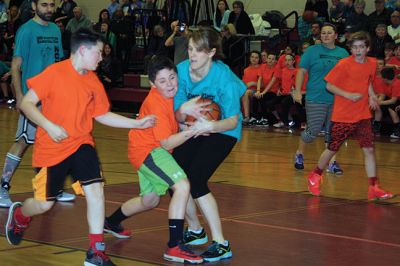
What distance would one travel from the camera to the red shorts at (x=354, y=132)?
9031 mm

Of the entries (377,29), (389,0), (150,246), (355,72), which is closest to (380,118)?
(377,29)

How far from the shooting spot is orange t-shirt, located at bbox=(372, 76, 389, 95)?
629 inches

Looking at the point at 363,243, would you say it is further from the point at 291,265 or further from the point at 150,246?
the point at 150,246

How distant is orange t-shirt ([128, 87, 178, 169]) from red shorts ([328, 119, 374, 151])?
3438 millimetres

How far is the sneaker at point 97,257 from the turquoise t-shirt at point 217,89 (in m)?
1.17

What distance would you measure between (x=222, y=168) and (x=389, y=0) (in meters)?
9.30

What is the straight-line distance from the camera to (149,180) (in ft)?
20.0

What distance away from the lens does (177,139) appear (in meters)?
5.94

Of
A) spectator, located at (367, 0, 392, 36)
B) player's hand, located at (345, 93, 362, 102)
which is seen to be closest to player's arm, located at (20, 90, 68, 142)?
player's hand, located at (345, 93, 362, 102)

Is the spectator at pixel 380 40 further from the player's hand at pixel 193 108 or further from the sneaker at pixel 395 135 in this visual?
the player's hand at pixel 193 108

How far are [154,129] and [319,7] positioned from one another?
566 inches

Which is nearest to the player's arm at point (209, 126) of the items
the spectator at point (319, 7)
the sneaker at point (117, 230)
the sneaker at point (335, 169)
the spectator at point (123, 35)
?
the sneaker at point (117, 230)

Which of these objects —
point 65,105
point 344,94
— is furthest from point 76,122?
point 344,94

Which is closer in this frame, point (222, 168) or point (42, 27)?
point (42, 27)
